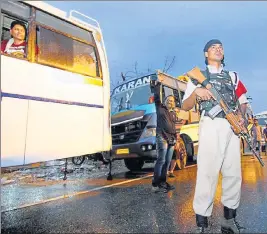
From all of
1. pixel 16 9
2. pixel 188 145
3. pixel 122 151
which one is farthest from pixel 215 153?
pixel 188 145

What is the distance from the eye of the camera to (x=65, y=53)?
15.2 ft

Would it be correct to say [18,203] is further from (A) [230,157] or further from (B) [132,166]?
(B) [132,166]

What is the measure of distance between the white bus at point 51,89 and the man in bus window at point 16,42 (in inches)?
1.5

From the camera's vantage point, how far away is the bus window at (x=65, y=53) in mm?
4285

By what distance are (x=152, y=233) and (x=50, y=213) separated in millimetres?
1700

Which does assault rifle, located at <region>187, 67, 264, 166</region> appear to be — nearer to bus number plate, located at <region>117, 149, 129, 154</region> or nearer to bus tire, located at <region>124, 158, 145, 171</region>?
bus number plate, located at <region>117, 149, 129, 154</region>

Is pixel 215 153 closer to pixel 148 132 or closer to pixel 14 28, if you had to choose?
pixel 14 28

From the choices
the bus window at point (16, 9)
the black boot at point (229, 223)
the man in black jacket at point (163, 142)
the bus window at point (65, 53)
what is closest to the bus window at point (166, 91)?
the man in black jacket at point (163, 142)

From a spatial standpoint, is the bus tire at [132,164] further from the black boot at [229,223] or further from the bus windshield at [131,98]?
the black boot at [229,223]

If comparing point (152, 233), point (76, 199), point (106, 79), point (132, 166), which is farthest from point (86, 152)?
point (132, 166)

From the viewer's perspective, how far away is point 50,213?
13.9 ft

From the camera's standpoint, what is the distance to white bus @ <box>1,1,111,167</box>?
362 cm

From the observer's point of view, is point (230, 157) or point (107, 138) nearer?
point (230, 157)

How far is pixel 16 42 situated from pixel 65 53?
0.85 meters
